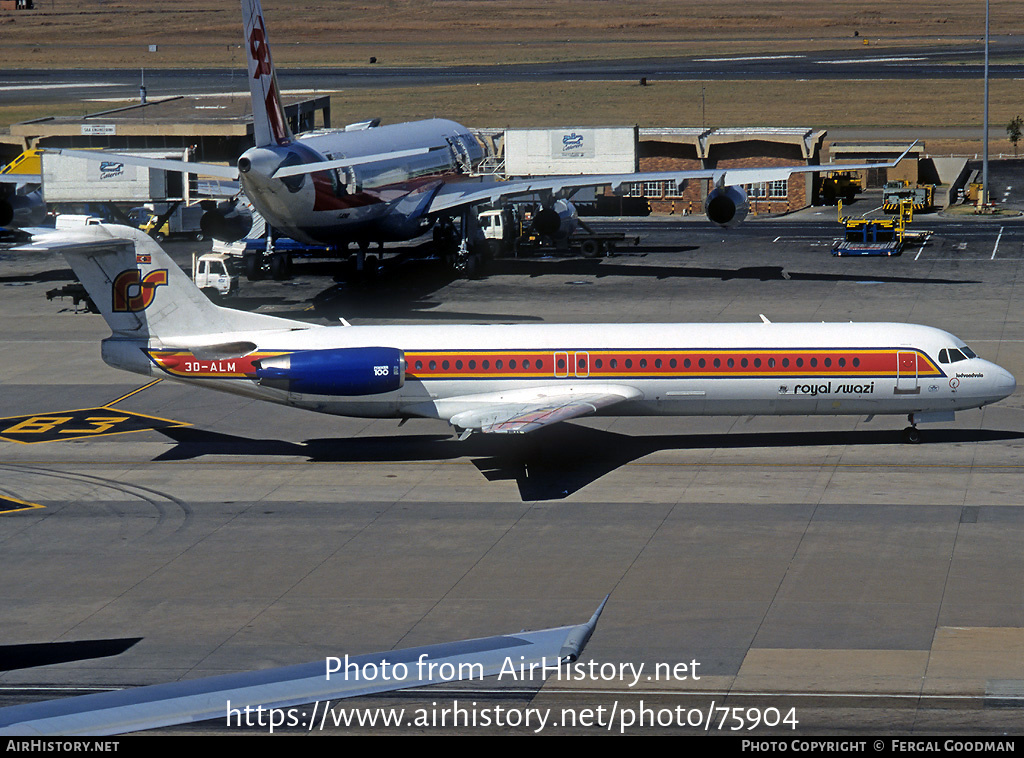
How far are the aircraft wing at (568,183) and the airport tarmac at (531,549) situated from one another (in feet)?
50.6

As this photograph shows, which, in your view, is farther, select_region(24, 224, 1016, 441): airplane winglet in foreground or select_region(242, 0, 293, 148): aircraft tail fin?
select_region(242, 0, 293, 148): aircraft tail fin

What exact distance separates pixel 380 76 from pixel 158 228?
74.8m

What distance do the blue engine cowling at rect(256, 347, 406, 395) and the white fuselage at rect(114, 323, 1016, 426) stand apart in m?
0.45

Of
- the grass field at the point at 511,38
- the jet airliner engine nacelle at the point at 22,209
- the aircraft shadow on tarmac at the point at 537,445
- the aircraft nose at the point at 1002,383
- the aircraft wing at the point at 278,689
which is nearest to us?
the aircraft wing at the point at 278,689

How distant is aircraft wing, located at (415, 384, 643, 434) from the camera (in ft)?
106

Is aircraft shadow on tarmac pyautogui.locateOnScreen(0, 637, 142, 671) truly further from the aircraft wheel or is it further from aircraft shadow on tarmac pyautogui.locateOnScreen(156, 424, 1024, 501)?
the aircraft wheel

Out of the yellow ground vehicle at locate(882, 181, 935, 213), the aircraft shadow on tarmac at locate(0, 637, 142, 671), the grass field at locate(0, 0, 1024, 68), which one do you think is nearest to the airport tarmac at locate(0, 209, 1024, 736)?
the aircraft shadow on tarmac at locate(0, 637, 142, 671)

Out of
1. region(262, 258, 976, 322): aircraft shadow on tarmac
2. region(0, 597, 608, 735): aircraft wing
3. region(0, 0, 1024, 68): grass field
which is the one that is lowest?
region(262, 258, 976, 322): aircraft shadow on tarmac

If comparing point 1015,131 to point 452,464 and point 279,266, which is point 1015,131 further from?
point 452,464

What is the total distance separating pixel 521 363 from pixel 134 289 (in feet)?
34.1

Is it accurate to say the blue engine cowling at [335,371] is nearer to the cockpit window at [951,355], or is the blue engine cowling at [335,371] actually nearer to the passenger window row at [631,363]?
the passenger window row at [631,363]

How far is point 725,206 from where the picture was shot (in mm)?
60500

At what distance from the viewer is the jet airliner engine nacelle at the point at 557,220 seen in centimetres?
6288

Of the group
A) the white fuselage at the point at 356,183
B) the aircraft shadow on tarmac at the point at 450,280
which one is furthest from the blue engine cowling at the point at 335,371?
the aircraft shadow on tarmac at the point at 450,280
